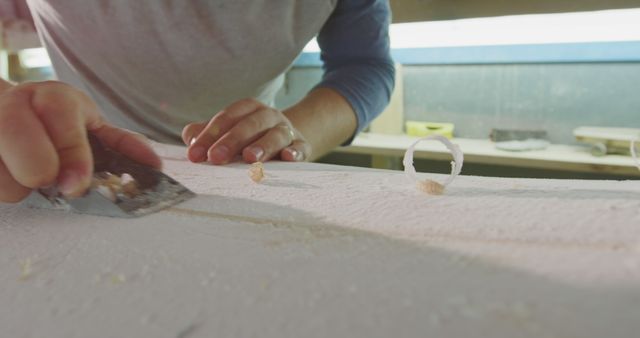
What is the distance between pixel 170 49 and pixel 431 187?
77cm

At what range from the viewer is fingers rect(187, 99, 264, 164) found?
0.68m

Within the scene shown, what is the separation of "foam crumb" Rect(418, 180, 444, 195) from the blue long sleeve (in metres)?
0.70

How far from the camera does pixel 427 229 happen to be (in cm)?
34

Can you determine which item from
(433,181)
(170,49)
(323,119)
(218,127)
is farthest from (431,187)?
(170,49)

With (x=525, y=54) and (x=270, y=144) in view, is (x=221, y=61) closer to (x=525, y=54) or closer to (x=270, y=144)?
(x=270, y=144)

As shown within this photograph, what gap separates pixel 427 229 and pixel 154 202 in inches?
9.6

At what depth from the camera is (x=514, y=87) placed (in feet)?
6.36

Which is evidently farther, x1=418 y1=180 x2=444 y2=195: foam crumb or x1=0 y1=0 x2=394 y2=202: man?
x1=0 y1=0 x2=394 y2=202: man

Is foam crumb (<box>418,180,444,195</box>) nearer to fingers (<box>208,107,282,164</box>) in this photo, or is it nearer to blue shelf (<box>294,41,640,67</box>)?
fingers (<box>208,107,282,164</box>)

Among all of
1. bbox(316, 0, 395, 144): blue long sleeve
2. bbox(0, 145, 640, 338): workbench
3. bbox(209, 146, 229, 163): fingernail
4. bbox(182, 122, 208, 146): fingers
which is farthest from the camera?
bbox(316, 0, 395, 144): blue long sleeve

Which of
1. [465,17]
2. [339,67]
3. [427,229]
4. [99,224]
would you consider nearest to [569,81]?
[465,17]

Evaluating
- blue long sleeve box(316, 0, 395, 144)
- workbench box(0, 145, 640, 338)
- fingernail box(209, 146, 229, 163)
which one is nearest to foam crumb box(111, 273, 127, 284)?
workbench box(0, 145, 640, 338)

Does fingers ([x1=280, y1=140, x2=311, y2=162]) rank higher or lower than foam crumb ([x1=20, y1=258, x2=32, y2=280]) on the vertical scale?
lower

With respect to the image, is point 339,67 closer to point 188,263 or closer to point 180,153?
point 180,153
